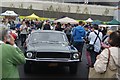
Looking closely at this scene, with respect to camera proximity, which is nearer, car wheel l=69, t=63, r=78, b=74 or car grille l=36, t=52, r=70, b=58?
car grille l=36, t=52, r=70, b=58

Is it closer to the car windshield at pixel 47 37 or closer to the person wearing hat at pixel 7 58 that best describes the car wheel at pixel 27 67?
the car windshield at pixel 47 37

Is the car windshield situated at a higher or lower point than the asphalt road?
higher

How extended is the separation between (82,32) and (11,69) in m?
8.49

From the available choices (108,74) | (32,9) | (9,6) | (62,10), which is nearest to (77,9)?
(62,10)

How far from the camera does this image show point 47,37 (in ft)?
38.6

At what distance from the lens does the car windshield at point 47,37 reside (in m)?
11.6

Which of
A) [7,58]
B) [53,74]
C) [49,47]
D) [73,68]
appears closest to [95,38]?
[73,68]

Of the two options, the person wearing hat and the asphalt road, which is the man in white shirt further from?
the person wearing hat

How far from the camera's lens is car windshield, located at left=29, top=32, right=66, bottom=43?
1155 centimetres

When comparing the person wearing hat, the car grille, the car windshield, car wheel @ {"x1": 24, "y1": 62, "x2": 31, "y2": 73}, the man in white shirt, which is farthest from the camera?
the car windshield

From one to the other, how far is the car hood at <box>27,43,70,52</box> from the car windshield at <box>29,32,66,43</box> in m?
0.45

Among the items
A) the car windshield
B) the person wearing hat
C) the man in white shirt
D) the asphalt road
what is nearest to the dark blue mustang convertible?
the asphalt road

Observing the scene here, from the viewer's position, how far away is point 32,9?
64125 mm

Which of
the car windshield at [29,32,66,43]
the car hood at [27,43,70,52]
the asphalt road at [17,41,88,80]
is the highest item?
the car windshield at [29,32,66,43]
